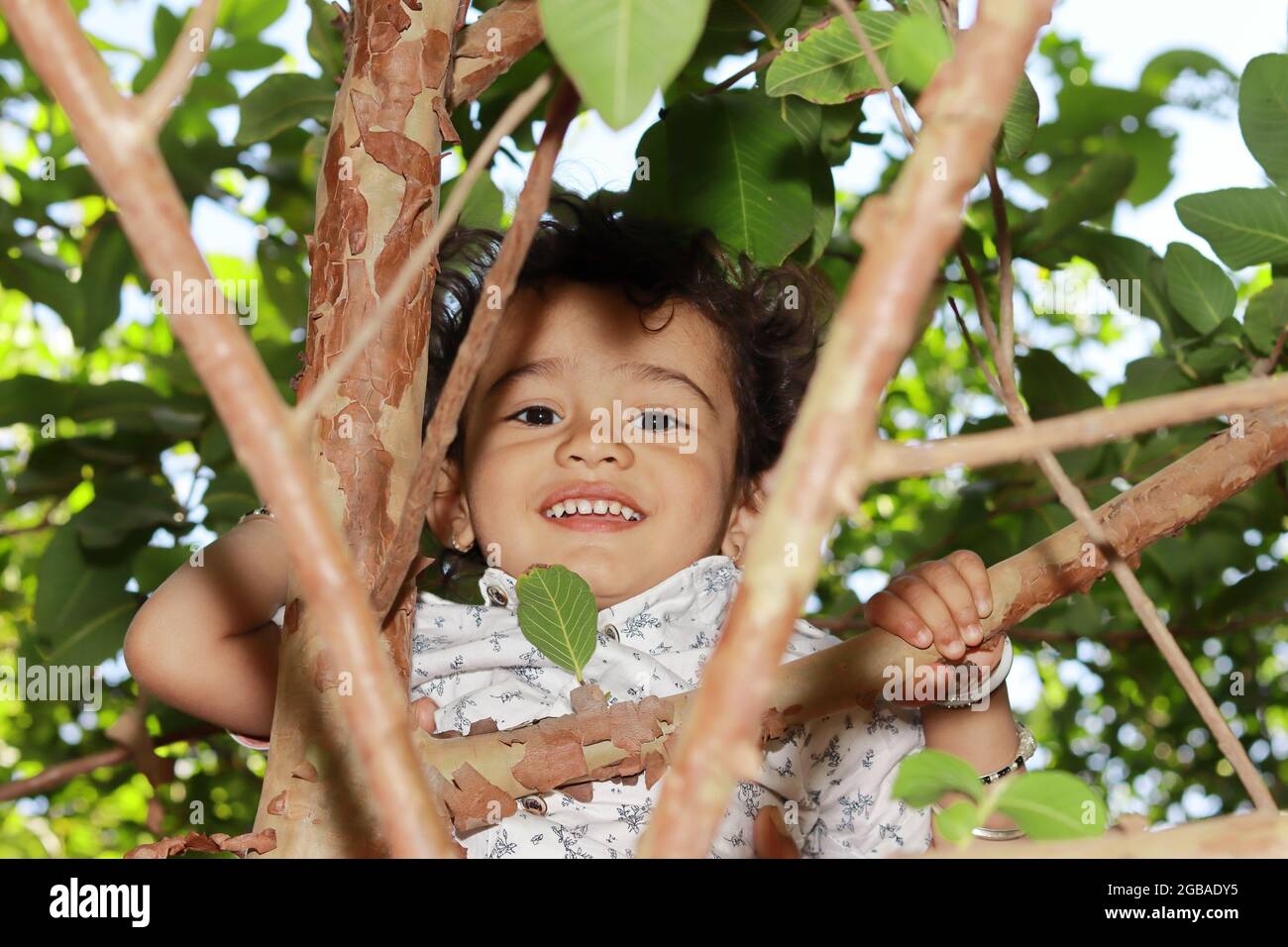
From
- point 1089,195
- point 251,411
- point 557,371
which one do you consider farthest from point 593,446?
point 251,411

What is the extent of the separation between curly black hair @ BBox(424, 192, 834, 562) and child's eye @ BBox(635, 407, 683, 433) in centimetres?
14

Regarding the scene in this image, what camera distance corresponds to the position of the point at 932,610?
92 cm

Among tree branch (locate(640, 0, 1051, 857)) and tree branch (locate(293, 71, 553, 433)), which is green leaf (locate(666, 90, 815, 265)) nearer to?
tree branch (locate(293, 71, 553, 433))

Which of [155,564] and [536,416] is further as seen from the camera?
[155,564]

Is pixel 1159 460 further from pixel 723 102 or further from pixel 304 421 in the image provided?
pixel 304 421

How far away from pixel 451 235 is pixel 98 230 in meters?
0.59

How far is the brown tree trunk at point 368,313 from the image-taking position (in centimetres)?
73

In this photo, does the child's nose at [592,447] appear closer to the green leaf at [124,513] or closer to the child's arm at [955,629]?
the child's arm at [955,629]

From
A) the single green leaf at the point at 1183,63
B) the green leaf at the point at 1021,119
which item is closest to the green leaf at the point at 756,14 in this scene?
the green leaf at the point at 1021,119

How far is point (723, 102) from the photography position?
1154 millimetres

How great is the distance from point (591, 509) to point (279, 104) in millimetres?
605

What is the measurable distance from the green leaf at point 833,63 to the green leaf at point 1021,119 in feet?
0.56

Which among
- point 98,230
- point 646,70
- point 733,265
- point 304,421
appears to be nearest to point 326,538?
point 304,421

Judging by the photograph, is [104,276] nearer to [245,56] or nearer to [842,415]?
[245,56]
